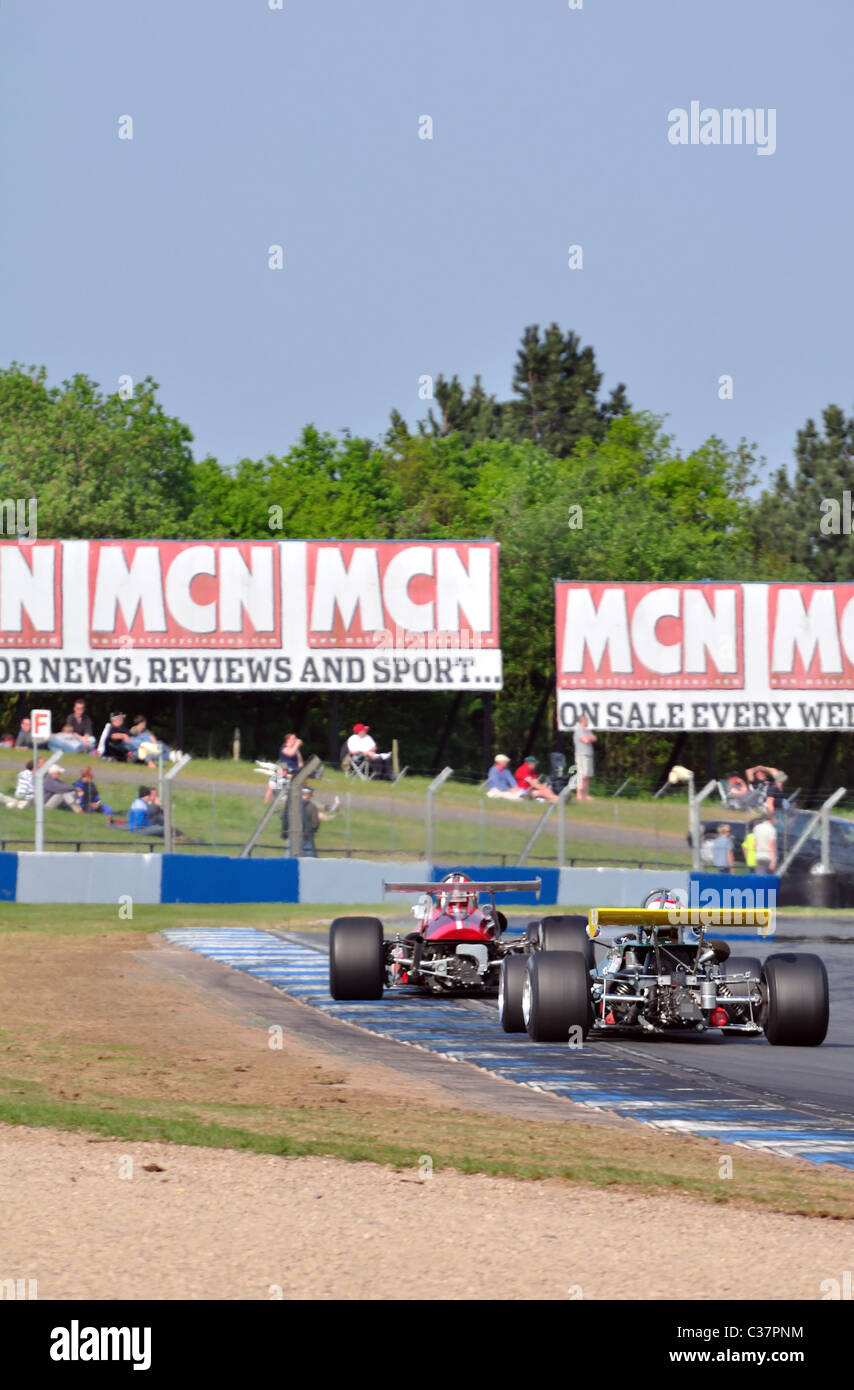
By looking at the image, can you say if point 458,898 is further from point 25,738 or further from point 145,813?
point 25,738

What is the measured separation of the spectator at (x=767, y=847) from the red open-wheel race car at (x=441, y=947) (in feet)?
39.5

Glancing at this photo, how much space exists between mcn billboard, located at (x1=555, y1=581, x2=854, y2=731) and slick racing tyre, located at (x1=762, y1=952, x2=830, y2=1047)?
25.4 metres

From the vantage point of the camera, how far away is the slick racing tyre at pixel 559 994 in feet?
47.6

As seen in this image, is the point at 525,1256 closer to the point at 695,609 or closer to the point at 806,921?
the point at 806,921

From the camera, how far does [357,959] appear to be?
17.9m

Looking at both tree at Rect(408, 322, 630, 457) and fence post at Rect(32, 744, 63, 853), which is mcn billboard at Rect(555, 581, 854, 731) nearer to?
fence post at Rect(32, 744, 63, 853)

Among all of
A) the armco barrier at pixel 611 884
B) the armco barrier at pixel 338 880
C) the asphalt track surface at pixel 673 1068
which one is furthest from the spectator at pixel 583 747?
the asphalt track surface at pixel 673 1068

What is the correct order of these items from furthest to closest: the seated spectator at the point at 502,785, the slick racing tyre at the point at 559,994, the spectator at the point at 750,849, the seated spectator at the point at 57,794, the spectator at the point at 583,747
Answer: the spectator at the point at 583,747 → the seated spectator at the point at 502,785 → the spectator at the point at 750,849 → the seated spectator at the point at 57,794 → the slick racing tyre at the point at 559,994

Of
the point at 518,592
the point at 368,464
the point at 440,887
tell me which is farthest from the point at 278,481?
the point at 440,887

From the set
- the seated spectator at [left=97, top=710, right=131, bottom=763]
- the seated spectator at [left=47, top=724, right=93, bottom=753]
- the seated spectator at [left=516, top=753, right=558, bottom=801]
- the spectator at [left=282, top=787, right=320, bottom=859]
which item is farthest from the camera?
the seated spectator at [left=47, top=724, right=93, bottom=753]

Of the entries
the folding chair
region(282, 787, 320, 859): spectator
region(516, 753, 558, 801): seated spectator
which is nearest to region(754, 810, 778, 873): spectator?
region(516, 753, 558, 801): seated spectator

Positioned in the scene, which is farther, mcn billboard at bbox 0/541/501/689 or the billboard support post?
mcn billboard at bbox 0/541/501/689

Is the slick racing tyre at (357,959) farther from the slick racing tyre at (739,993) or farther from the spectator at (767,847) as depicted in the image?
the spectator at (767,847)

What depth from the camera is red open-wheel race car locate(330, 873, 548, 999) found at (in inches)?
716
